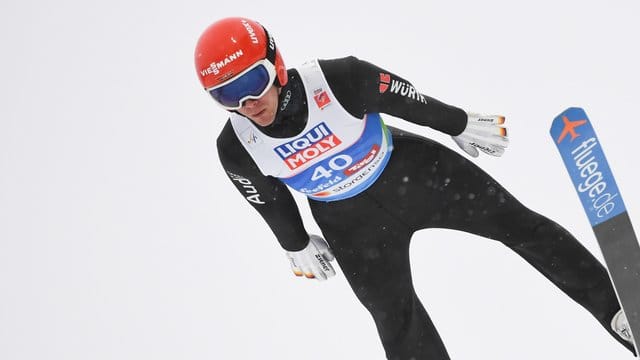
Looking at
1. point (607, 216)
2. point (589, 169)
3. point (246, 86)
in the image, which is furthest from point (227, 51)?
point (607, 216)

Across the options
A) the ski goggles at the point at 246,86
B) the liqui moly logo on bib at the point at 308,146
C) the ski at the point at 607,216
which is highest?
the ski goggles at the point at 246,86

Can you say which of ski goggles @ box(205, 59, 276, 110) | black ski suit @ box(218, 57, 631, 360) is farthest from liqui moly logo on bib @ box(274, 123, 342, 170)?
ski goggles @ box(205, 59, 276, 110)

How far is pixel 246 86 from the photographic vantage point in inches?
101

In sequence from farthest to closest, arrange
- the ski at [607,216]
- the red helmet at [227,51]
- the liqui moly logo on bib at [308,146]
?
the liqui moly logo on bib at [308,146] → the ski at [607,216] → the red helmet at [227,51]

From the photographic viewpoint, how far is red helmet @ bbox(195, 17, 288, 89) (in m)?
2.54

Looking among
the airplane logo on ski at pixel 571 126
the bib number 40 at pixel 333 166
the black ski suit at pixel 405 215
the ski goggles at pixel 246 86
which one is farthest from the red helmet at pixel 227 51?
the airplane logo on ski at pixel 571 126

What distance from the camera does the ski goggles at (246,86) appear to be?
101 inches

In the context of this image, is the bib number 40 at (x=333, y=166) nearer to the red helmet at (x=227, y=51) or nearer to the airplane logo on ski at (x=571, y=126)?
the red helmet at (x=227, y=51)

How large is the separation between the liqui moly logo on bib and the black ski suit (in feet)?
0.14

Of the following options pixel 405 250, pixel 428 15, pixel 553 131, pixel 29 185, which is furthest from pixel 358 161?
pixel 29 185

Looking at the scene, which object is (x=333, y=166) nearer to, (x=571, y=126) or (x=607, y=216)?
(x=571, y=126)

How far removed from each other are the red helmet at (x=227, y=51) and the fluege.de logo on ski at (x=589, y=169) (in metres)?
1.06

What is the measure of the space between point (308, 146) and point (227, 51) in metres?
0.48

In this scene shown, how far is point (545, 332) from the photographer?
147 inches
